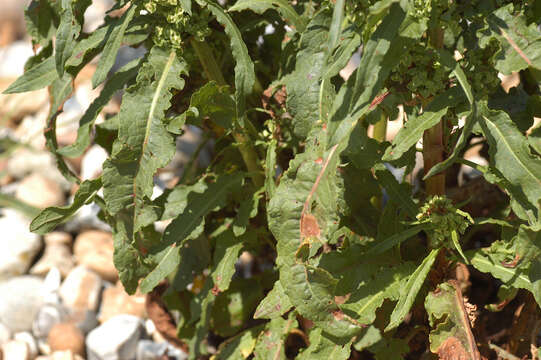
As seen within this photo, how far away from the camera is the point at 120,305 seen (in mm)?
3289

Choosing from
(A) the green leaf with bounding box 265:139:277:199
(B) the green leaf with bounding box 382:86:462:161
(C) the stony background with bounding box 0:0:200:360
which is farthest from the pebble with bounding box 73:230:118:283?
(B) the green leaf with bounding box 382:86:462:161

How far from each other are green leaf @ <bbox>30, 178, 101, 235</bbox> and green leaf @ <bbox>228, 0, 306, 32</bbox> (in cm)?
69

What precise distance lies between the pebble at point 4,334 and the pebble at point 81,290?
0.29 m

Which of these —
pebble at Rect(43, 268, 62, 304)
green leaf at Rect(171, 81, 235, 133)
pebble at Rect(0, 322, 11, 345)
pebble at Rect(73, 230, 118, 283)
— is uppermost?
green leaf at Rect(171, 81, 235, 133)

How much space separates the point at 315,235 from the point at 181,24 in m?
0.71

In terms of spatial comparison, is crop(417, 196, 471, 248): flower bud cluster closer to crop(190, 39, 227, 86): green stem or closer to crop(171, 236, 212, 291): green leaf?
crop(190, 39, 227, 86): green stem

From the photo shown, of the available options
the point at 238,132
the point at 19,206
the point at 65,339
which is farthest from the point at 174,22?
the point at 19,206

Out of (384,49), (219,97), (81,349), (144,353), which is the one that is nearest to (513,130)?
(384,49)

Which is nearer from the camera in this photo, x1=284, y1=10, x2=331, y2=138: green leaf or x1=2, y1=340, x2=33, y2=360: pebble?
x1=284, y1=10, x2=331, y2=138: green leaf

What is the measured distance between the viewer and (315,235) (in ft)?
5.59

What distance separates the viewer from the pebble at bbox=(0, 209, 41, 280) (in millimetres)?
3498

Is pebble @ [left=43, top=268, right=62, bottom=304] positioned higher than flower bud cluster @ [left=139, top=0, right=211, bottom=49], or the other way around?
flower bud cluster @ [left=139, top=0, right=211, bottom=49]

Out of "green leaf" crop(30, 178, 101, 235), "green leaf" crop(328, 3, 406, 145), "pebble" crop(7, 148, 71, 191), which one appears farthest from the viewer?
"pebble" crop(7, 148, 71, 191)

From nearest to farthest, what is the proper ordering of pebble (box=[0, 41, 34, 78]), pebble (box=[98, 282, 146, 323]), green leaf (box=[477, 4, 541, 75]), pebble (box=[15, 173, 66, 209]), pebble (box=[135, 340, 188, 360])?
green leaf (box=[477, 4, 541, 75])
pebble (box=[135, 340, 188, 360])
pebble (box=[98, 282, 146, 323])
pebble (box=[15, 173, 66, 209])
pebble (box=[0, 41, 34, 78])
